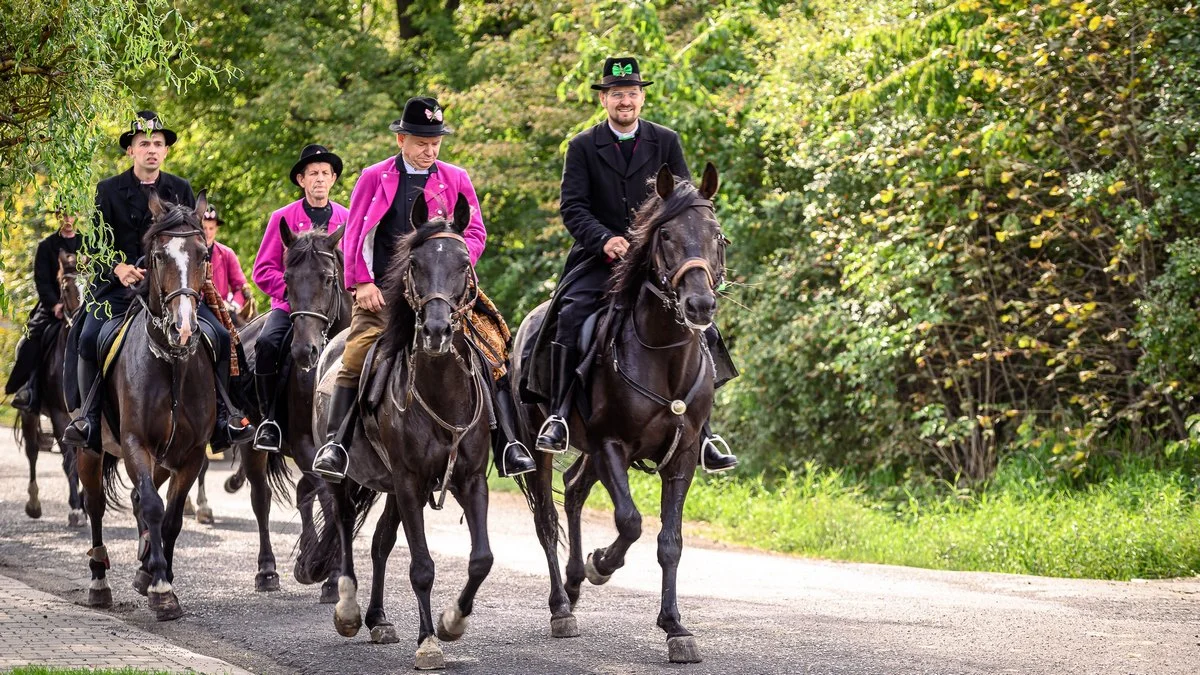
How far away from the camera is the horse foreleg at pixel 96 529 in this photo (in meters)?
10.5

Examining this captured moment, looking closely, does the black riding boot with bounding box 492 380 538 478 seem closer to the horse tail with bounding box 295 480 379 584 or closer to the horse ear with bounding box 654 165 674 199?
the horse tail with bounding box 295 480 379 584

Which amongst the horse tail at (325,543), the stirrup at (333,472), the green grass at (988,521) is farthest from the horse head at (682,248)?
the green grass at (988,521)

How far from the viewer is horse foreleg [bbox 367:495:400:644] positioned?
8.84 meters

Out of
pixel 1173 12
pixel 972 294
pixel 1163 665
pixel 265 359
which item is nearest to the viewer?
pixel 1163 665

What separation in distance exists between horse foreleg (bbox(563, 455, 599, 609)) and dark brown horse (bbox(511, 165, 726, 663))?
1.33 feet

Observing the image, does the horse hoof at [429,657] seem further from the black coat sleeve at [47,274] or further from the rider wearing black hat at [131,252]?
the black coat sleeve at [47,274]

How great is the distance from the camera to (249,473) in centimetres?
1225

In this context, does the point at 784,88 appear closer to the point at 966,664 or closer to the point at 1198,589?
the point at 1198,589

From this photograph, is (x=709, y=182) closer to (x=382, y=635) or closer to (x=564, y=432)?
(x=564, y=432)

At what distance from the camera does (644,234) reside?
27.5 feet

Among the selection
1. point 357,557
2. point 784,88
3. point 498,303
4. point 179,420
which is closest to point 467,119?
point 498,303

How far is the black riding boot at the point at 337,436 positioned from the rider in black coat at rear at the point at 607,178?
4.36ft

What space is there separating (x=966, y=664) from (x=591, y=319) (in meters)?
3.10

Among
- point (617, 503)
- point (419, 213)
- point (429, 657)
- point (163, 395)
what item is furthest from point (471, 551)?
point (163, 395)
